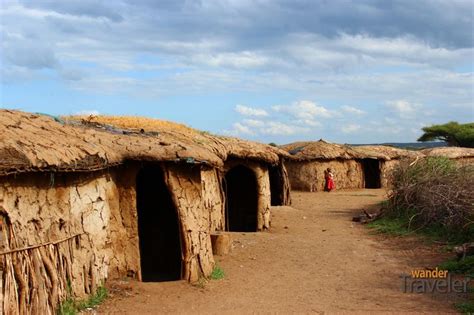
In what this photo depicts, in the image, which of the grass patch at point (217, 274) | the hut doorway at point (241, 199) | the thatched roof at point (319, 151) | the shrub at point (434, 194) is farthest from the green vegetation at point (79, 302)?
the thatched roof at point (319, 151)

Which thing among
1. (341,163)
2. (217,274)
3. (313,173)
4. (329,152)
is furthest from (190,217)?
(341,163)

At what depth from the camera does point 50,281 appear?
695cm

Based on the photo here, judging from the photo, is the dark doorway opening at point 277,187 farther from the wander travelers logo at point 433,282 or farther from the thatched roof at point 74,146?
the wander travelers logo at point 433,282

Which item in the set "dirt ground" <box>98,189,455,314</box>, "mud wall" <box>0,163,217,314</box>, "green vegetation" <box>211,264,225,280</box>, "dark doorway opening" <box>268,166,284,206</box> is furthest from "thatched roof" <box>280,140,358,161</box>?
"mud wall" <box>0,163,217,314</box>

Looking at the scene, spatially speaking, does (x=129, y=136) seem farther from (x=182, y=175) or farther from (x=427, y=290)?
(x=427, y=290)

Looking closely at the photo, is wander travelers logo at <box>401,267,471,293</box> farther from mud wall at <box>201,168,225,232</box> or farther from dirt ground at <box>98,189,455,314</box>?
mud wall at <box>201,168,225,232</box>

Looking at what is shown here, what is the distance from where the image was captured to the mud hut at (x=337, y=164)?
1005 inches

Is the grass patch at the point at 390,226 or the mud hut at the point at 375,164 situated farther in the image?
the mud hut at the point at 375,164

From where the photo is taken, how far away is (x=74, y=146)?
26.1 ft

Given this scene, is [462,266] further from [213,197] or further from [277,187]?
[277,187]

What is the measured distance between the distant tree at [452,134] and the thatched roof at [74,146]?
33.1 m

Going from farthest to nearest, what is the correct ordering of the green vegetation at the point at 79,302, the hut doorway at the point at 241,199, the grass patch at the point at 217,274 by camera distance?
the hut doorway at the point at 241,199 → the grass patch at the point at 217,274 → the green vegetation at the point at 79,302

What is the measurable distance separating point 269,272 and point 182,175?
242 cm

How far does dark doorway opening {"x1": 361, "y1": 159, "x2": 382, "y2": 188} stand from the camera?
28672 mm
